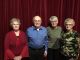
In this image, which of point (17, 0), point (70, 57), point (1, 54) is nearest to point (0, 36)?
point (1, 54)

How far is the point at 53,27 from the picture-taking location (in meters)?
3.94

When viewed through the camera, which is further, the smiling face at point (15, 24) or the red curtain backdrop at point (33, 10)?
the red curtain backdrop at point (33, 10)

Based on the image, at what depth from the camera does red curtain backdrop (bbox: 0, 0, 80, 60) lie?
3984mm

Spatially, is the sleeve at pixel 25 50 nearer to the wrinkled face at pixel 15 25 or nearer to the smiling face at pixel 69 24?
the wrinkled face at pixel 15 25

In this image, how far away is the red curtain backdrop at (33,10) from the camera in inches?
157

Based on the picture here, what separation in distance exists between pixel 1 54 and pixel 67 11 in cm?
115

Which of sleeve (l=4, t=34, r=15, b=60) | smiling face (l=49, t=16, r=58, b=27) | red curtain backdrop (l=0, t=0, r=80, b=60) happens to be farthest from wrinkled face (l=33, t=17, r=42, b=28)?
sleeve (l=4, t=34, r=15, b=60)

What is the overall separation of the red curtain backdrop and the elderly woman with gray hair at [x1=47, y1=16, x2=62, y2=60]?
0.23 metres

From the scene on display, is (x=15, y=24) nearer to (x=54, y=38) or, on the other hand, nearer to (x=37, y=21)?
(x=37, y=21)

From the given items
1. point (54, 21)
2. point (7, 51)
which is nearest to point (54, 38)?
point (54, 21)

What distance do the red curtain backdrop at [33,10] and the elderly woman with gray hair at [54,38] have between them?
225 millimetres

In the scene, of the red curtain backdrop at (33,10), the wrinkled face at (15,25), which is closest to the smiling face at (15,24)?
the wrinkled face at (15,25)

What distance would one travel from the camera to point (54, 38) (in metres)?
3.90

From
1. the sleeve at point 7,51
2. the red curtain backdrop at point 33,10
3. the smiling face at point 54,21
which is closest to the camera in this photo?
the sleeve at point 7,51
